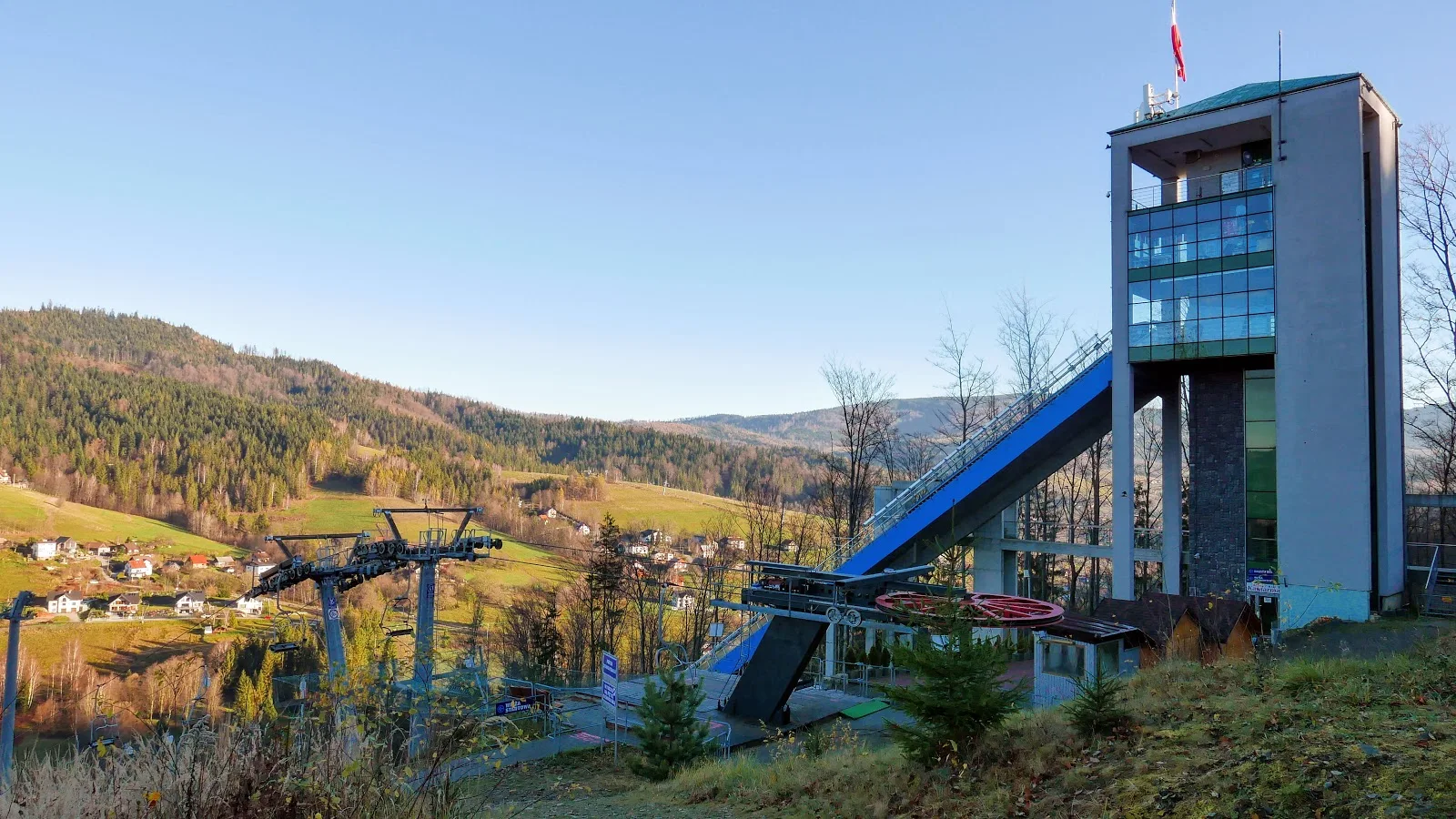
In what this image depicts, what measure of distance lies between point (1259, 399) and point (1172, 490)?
4383mm

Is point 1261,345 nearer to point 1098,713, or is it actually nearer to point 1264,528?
point 1264,528

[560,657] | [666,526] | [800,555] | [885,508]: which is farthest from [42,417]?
[885,508]

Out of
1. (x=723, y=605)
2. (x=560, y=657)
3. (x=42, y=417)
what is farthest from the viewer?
(x=42, y=417)

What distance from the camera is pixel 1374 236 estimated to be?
26.1m

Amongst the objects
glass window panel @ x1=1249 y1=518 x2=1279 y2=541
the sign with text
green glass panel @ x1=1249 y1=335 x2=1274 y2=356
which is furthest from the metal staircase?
the sign with text

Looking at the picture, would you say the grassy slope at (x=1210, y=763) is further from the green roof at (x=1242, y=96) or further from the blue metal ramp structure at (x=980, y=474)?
the green roof at (x=1242, y=96)

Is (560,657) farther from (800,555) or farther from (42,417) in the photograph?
(42,417)

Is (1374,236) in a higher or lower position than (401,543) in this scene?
higher

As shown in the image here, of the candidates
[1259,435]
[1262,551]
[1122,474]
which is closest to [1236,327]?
[1259,435]

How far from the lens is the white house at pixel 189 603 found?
8769cm

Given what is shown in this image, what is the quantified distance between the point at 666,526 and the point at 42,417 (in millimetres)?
110355

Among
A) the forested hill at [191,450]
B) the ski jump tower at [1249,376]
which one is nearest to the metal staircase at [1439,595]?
the ski jump tower at [1249,376]

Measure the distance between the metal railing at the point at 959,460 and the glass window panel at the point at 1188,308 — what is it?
107 inches

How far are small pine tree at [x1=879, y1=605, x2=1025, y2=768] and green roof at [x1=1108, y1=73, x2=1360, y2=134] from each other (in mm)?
23803
